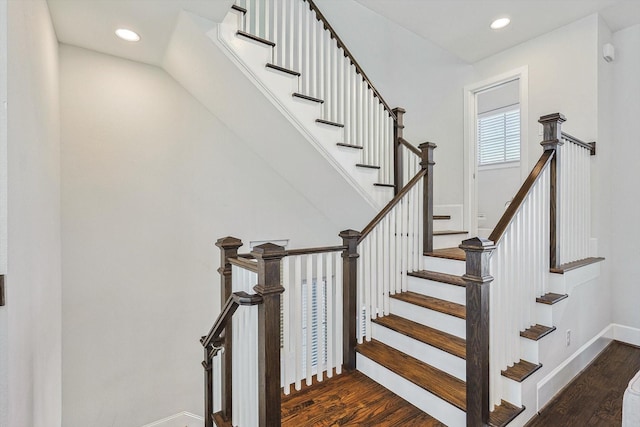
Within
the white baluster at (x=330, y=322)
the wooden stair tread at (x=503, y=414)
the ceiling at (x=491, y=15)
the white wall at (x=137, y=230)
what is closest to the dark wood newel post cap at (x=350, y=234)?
the white baluster at (x=330, y=322)

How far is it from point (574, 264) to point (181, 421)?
3988 millimetres

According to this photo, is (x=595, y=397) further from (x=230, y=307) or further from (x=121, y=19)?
(x=121, y=19)

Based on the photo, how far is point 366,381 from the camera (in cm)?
240

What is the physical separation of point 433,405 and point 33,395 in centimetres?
236

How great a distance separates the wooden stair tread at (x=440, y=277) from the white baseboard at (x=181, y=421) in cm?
268

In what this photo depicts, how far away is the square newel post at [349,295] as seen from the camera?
2557mm

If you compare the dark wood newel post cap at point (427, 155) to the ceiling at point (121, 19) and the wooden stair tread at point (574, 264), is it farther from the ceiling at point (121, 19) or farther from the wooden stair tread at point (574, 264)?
the ceiling at point (121, 19)

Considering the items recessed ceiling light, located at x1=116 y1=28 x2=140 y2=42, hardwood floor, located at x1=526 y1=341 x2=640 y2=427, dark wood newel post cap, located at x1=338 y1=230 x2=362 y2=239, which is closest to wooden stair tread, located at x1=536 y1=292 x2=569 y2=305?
hardwood floor, located at x1=526 y1=341 x2=640 y2=427

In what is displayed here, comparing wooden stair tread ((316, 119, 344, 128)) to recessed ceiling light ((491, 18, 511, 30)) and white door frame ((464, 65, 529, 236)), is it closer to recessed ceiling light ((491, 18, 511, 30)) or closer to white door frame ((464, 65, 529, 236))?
recessed ceiling light ((491, 18, 511, 30))

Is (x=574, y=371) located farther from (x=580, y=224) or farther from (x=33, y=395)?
(x=33, y=395)

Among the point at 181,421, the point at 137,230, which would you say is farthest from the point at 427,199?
the point at 181,421

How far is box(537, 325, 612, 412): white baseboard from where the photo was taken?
2123 millimetres

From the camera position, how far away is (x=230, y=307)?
172 centimetres

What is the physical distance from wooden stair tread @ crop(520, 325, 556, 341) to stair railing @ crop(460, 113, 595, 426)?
4 cm
